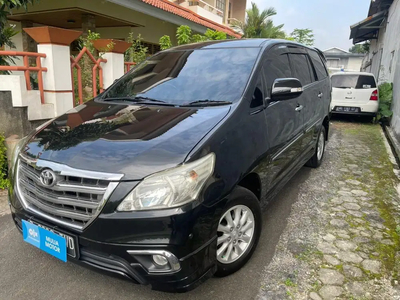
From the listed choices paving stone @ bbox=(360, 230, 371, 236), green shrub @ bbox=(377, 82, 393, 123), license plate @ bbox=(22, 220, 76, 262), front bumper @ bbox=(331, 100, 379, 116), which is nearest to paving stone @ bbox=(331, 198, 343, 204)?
paving stone @ bbox=(360, 230, 371, 236)

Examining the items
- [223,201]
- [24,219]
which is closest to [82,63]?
[24,219]

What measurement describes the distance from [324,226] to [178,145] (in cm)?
204

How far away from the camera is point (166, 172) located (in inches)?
72.1

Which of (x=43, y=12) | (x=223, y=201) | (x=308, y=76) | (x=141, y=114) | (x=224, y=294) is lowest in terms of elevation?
(x=224, y=294)

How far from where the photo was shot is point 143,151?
1962 mm

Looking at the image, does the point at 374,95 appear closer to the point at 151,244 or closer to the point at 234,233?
the point at 234,233

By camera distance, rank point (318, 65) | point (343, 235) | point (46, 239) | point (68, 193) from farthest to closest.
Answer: point (318, 65) < point (343, 235) < point (46, 239) < point (68, 193)

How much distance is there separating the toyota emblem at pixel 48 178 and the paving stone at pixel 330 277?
2066 millimetres

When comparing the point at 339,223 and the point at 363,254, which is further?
the point at 339,223

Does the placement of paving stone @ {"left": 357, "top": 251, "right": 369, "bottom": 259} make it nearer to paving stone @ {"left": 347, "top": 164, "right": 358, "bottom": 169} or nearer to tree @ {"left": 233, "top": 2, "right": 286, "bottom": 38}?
paving stone @ {"left": 347, "top": 164, "right": 358, "bottom": 169}

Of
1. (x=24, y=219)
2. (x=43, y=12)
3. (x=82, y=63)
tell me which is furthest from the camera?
(x=43, y=12)

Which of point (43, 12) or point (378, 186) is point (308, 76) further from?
point (43, 12)

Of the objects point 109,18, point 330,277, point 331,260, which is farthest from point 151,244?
point 109,18

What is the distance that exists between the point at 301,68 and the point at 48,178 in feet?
10.8
